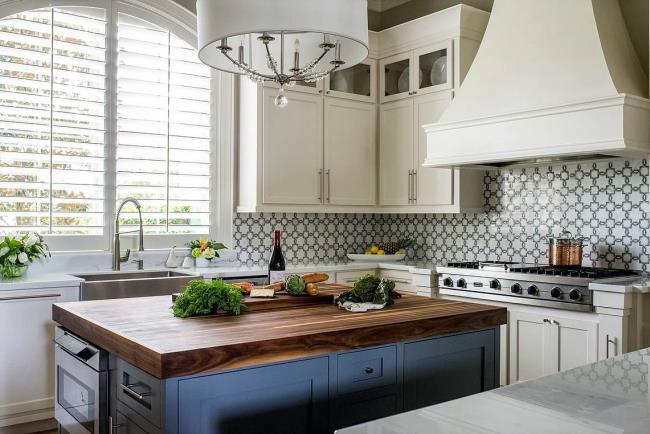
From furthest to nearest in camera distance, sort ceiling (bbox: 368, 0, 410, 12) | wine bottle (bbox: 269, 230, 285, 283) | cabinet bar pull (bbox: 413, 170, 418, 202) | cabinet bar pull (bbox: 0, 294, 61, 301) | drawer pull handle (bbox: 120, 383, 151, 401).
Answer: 1. ceiling (bbox: 368, 0, 410, 12)
2. cabinet bar pull (bbox: 413, 170, 418, 202)
3. cabinet bar pull (bbox: 0, 294, 61, 301)
4. wine bottle (bbox: 269, 230, 285, 283)
5. drawer pull handle (bbox: 120, 383, 151, 401)

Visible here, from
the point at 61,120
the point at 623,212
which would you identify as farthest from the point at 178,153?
the point at 623,212

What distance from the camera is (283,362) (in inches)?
81.3

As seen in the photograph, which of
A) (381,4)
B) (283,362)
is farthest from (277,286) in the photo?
(381,4)

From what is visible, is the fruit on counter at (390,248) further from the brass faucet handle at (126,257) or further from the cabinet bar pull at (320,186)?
the brass faucet handle at (126,257)

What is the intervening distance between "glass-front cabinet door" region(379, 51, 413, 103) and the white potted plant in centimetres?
199

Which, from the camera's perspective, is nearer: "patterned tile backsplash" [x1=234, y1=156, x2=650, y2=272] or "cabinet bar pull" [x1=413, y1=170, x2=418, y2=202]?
"patterned tile backsplash" [x1=234, y1=156, x2=650, y2=272]

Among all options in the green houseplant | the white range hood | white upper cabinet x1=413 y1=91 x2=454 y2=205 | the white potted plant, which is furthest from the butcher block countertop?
white upper cabinet x1=413 y1=91 x2=454 y2=205

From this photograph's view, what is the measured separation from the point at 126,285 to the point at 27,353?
675 millimetres

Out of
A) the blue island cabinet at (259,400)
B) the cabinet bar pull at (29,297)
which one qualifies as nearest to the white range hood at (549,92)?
the blue island cabinet at (259,400)

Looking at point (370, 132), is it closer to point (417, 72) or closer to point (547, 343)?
point (417, 72)

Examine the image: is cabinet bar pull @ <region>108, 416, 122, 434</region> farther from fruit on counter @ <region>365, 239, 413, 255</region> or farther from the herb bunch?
fruit on counter @ <region>365, 239, 413, 255</region>

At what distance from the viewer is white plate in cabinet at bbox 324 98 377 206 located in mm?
5309

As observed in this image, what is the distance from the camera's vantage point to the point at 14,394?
368 centimetres

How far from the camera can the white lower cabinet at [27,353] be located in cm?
364
